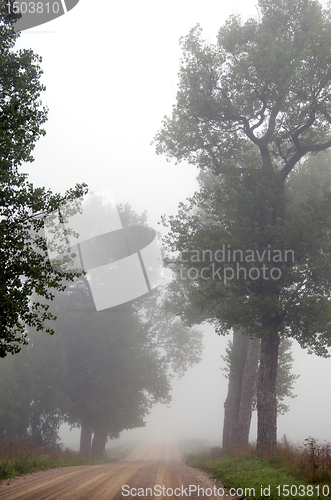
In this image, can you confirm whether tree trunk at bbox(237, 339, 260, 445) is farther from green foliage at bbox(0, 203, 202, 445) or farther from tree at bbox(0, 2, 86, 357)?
tree at bbox(0, 2, 86, 357)

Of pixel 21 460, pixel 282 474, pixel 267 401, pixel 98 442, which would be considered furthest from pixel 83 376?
pixel 282 474

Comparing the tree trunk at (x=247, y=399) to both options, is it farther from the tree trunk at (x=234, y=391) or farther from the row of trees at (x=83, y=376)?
the row of trees at (x=83, y=376)

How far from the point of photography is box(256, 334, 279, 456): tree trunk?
12844mm

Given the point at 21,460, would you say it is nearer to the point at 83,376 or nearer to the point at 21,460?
the point at 21,460

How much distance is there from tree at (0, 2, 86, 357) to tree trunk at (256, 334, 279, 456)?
9.70 m

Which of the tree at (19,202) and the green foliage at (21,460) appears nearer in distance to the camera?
the tree at (19,202)

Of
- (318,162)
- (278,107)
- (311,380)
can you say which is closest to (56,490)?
(278,107)

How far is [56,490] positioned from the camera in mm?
8102

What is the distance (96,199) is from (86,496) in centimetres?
2552

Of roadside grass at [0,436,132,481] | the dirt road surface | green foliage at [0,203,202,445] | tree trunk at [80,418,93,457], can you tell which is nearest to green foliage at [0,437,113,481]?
roadside grass at [0,436,132,481]

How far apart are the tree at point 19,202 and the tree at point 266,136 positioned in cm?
845

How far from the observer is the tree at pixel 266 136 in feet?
44.0

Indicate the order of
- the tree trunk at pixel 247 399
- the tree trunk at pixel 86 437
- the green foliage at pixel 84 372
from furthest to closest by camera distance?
the tree trunk at pixel 86 437, the green foliage at pixel 84 372, the tree trunk at pixel 247 399

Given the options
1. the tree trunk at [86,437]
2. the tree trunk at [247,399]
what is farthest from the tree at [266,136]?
the tree trunk at [86,437]
